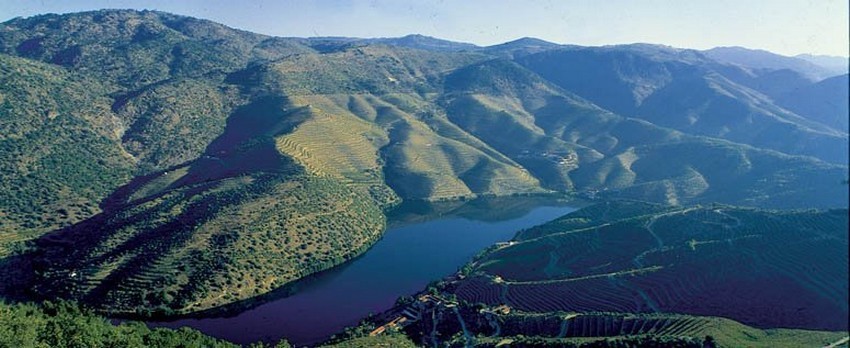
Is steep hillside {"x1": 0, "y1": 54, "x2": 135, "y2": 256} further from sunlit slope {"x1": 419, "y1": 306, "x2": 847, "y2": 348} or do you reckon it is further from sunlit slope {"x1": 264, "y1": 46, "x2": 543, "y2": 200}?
sunlit slope {"x1": 419, "y1": 306, "x2": 847, "y2": 348}

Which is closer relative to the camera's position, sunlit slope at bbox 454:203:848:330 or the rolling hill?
the rolling hill

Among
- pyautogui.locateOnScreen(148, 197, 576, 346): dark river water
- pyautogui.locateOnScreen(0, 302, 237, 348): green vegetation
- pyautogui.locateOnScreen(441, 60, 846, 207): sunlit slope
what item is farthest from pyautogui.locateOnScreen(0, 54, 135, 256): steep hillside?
pyautogui.locateOnScreen(441, 60, 846, 207): sunlit slope

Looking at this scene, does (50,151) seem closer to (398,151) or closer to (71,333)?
(398,151)

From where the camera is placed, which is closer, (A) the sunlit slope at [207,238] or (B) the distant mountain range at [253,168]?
(A) the sunlit slope at [207,238]

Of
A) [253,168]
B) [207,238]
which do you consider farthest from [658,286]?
[253,168]

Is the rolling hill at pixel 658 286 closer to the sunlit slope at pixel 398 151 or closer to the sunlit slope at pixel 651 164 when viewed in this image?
the sunlit slope at pixel 398 151

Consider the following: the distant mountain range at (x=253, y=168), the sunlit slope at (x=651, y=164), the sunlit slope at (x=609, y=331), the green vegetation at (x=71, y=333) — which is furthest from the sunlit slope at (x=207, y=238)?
the sunlit slope at (x=651, y=164)

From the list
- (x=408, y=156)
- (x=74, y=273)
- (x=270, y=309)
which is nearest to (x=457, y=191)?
(x=408, y=156)
